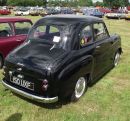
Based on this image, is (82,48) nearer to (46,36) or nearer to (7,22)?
(46,36)

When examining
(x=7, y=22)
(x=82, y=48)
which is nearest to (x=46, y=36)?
(x=82, y=48)

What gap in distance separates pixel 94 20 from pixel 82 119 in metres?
2.81

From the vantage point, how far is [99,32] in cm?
687

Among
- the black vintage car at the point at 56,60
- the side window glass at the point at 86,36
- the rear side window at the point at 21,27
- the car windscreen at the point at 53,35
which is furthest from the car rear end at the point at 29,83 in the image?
the rear side window at the point at 21,27

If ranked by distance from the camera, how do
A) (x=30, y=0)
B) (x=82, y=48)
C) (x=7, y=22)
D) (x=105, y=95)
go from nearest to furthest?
(x=82, y=48)
(x=105, y=95)
(x=7, y=22)
(x=30, y=0)

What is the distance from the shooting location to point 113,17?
3619cm

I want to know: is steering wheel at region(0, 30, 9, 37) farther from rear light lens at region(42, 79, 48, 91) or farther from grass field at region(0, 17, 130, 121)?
rear light lens at region(42, 79, 48, 91)

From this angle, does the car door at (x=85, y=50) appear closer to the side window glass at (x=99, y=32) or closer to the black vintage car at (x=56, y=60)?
the black vintage car at (x=56, y=60)

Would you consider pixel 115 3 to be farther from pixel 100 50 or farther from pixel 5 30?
pixel 100 50

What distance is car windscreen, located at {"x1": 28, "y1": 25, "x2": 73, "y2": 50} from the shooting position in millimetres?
5559

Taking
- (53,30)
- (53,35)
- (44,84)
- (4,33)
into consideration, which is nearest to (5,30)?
(4,33)

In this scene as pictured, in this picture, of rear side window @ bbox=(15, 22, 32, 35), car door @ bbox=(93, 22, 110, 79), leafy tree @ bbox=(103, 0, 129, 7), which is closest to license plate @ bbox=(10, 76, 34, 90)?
car door @ bbox=(93, 22, 110, 79)

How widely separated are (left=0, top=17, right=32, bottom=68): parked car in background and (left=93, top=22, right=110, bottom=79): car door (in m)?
2.77

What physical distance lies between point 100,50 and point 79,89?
4.59ft
